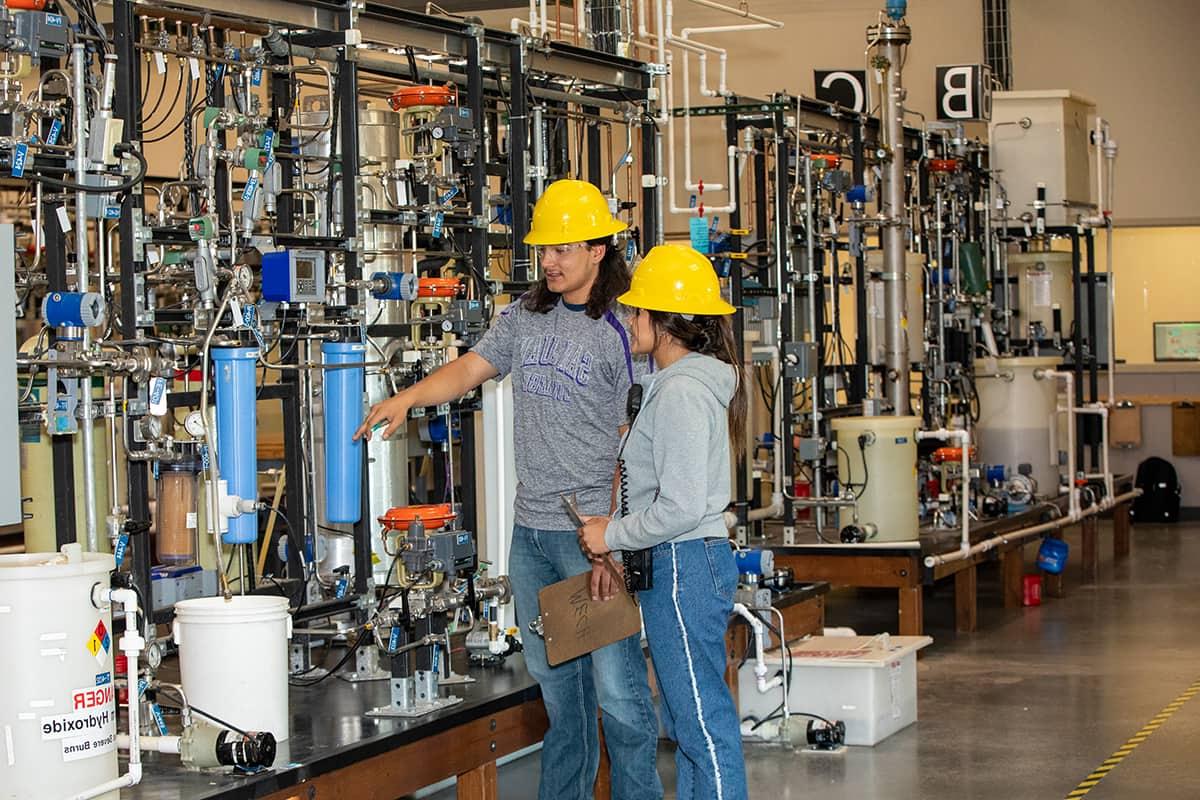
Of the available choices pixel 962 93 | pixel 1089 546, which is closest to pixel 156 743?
pixel 962 93

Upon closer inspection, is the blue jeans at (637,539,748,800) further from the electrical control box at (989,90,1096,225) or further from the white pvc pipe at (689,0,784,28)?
the electrical control box at (989,90,1096,225)

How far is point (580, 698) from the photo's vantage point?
493cm

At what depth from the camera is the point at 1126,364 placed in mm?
15883

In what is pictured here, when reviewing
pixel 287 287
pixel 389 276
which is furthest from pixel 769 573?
pixel 287 287

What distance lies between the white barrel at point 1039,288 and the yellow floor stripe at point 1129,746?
481 cm

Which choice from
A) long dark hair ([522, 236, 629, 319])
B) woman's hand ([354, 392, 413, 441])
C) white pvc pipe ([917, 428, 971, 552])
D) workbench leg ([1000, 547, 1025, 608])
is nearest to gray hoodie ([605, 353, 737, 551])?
long dark hair ([522, 236, 629, 319])

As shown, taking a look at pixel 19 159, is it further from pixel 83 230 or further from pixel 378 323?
pixel 378 323

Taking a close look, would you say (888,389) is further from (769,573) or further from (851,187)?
(769,573)

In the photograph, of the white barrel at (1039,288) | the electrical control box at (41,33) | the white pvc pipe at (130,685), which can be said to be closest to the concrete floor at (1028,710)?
the white barrel at (1039,288)

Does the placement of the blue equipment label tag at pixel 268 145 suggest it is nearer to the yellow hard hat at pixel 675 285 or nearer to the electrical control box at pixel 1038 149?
the yellow hard hat at pixel 675 285

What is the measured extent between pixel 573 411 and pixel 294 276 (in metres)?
1.03

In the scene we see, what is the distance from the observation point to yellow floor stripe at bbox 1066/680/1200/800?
6.10m

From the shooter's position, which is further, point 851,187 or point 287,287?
point 851,187

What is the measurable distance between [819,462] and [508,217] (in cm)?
302
